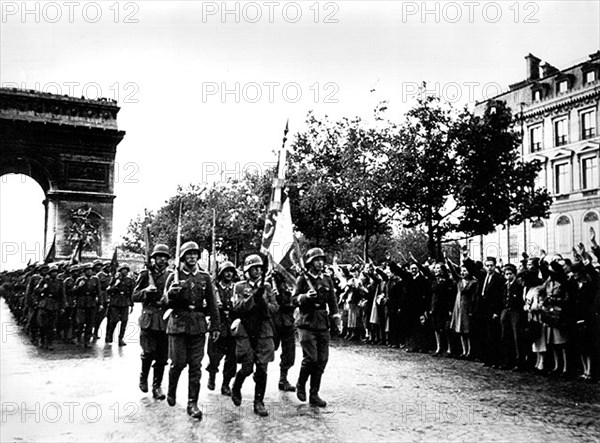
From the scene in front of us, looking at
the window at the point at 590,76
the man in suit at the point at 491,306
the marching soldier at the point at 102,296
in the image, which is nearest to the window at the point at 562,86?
the window at the point at 590,76

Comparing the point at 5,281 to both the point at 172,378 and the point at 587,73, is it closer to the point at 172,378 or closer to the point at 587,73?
the point at 172,378

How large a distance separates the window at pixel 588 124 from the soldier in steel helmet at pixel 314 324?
1516 inches

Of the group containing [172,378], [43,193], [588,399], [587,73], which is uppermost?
[587,73]

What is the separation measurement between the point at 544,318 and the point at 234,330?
18.1 ft

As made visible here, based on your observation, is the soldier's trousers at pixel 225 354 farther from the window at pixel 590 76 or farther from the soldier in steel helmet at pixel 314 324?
the window at pixel 590 76

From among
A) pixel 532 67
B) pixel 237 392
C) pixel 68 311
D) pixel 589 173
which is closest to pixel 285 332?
pixel 237 392

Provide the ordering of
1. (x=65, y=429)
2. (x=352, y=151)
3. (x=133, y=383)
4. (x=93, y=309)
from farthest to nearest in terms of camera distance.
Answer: (x=352, y=151) < (x=93, y=309) < (x=133, y=383) < (x=65, y=429)

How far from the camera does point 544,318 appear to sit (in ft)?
32.3

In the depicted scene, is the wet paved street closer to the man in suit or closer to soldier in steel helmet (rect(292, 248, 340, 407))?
soldier in steel helmet (rect(292, 248, 340, 407))

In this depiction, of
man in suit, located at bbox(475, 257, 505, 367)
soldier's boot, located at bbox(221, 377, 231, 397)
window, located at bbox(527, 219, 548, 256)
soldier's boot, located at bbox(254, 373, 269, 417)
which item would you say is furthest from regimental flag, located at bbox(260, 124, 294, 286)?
window, located at bbox(527, 219, 548, 256)

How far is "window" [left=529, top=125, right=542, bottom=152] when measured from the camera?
45.2 meters

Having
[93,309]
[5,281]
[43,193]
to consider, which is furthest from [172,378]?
[43,193]

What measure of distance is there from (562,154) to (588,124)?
2.68m

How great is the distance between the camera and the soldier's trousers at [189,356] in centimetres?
692
